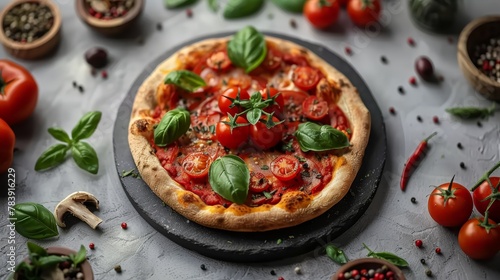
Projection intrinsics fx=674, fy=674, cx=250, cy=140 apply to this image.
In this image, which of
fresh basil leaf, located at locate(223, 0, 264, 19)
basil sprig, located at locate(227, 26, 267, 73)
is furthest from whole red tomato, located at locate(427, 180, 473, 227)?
fresh basil leaf, located at locate(223, 0, 264, 19)

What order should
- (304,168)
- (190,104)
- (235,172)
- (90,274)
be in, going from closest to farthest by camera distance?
(90,274)
(235,172)
(304,168)
(190,104)

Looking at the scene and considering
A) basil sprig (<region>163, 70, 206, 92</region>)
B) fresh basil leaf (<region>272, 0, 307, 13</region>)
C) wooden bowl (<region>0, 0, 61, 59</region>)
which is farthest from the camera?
fresh basil leaf (<region>272, 0, 307, 13</region>)

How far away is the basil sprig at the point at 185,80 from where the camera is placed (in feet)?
18.5

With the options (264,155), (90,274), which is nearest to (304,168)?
(264,155)

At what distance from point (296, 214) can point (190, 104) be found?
1449 mm

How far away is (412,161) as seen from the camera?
562cm

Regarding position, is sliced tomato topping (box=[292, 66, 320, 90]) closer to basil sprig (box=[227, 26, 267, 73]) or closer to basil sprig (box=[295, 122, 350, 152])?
basil sprig (box=[227, 26, 267, 73])

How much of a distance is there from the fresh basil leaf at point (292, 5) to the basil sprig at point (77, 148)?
2209 millimetres

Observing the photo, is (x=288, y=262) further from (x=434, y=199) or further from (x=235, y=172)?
(x=434, y=199)

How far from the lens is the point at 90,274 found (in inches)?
184

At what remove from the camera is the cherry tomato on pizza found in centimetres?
532

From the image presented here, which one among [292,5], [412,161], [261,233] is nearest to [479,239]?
[412,161]

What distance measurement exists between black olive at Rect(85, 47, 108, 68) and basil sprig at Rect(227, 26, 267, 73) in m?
1.24

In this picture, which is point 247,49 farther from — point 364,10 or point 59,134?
point 59,134
